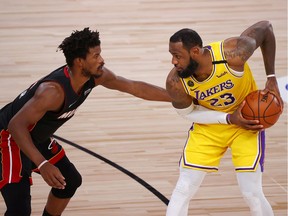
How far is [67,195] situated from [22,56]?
15.6ft

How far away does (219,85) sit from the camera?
5312 mm

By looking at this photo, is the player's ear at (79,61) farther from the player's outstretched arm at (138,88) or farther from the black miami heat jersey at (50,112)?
the player's outstretched arm at (138,88)

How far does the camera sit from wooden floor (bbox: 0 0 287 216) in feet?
22.1

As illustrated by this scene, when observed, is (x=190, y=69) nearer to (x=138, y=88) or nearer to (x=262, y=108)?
(x=262, y=108)

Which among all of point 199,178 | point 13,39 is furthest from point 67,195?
point 13,39

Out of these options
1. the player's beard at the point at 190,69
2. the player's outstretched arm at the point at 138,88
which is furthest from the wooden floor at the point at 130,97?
the player's beard at the point at 190,69

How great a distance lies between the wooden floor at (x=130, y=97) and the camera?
673cm

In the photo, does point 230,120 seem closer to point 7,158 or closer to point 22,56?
point 7,158

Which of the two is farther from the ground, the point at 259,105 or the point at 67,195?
the point at 259,105

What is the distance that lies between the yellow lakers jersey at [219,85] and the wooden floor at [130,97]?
133 centimetres

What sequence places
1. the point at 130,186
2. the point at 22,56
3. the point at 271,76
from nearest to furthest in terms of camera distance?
the point at 271,76 → the point at 130,186 → the point at 22,56

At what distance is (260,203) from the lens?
5.31 meters

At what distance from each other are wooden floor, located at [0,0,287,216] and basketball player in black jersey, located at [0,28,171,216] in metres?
1.16

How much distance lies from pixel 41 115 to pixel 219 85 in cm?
115
